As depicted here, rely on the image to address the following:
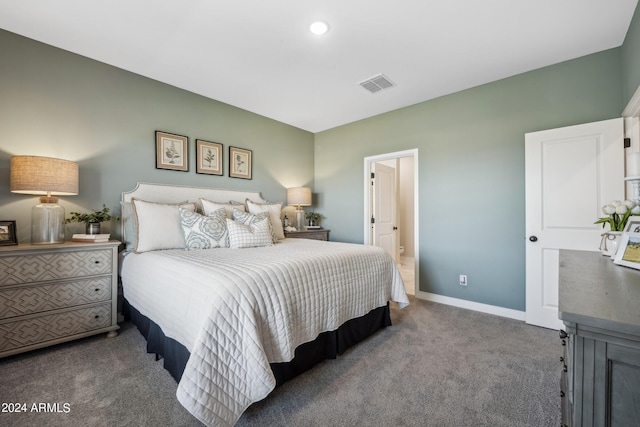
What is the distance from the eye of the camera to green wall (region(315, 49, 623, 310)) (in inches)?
100

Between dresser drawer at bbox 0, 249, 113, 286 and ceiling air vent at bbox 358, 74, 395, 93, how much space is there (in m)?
3.07

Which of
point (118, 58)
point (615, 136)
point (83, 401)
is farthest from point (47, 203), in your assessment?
point (615, 136)

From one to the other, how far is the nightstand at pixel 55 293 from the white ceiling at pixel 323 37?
1.78 m

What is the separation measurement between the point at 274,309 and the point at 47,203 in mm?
2272

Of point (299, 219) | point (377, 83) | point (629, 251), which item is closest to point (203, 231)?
point (299, 219)

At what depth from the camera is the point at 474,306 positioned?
3088 millimetres

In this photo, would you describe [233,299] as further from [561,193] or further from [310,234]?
[561,193]

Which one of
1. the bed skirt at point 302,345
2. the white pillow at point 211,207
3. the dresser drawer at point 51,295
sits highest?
the white pillow at point 211,207

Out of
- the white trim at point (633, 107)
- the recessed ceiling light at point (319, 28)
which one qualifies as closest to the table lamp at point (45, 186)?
the recessed ceiling light at point (319, 28)

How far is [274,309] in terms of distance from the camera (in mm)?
1515

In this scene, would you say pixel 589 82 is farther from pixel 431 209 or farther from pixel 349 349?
pixel 349 349

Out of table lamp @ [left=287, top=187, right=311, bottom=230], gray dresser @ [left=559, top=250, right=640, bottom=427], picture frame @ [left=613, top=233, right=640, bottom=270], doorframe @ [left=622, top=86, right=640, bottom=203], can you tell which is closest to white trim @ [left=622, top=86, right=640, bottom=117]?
doorframe @ [left=622, top=86, right=640, bottom=203]

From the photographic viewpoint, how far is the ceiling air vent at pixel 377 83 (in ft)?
9.61

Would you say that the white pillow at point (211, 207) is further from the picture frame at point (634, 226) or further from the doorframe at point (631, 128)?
the doorframe at point (631, 128)
